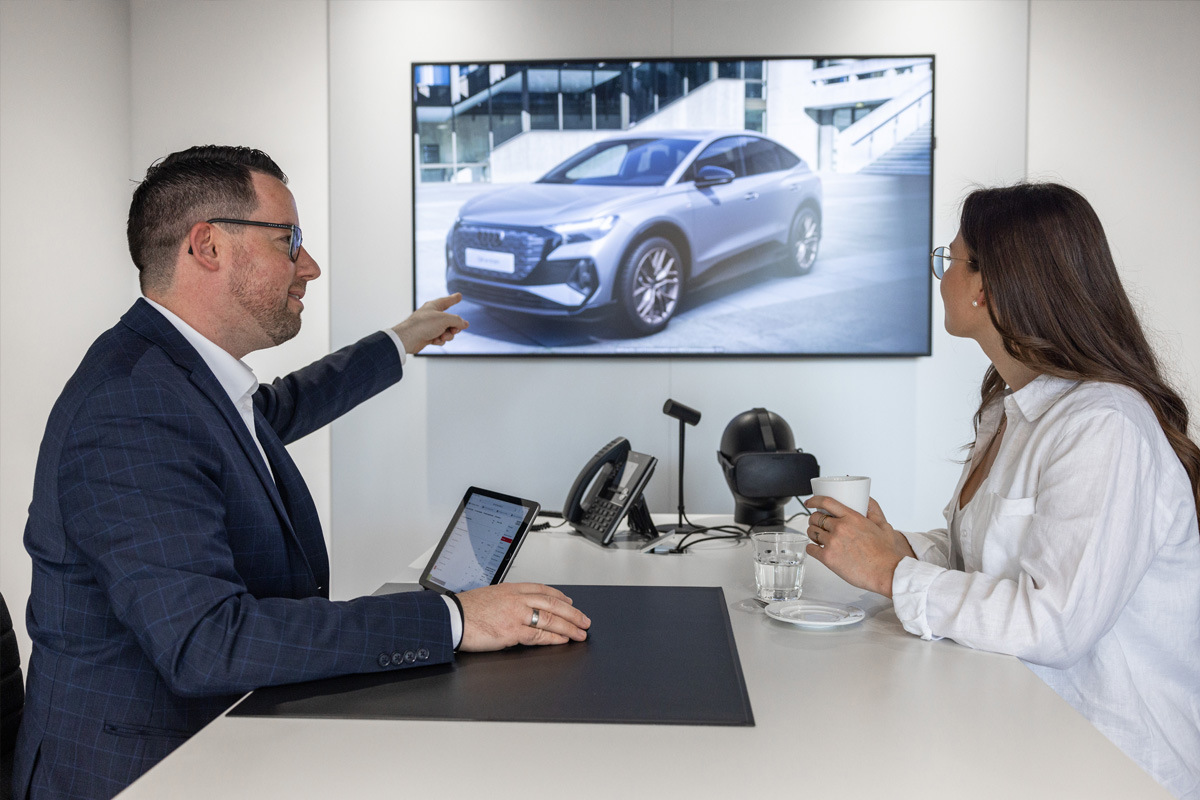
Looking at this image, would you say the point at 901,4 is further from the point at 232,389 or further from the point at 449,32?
the point at 232,389

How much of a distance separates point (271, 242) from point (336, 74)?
2153mm

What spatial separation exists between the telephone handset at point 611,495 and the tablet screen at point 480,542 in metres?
0.52

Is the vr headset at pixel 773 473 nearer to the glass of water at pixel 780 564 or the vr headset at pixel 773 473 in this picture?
the vr headset at pixel 773 473

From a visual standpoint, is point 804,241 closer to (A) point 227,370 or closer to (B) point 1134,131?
A: (B) point 1134,131

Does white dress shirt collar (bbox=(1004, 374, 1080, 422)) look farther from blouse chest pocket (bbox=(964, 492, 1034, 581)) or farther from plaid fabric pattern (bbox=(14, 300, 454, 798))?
plaid fabric pattern (bbox=(14, 300, 454, 798))

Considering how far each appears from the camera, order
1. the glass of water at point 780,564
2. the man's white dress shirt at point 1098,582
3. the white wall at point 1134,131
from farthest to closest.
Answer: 1. the white wall at point 1134,131
2. the glass of water at point 780,564
3. the man's white dress shirt at point 1098,582

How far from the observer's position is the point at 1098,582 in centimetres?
121

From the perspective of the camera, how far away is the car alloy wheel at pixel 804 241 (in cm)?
334

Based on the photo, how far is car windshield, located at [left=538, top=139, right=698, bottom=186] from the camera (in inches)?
131

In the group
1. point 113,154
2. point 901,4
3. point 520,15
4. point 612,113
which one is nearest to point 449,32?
point 520,15

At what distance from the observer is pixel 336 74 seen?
3426 mm

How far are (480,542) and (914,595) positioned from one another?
76 cm

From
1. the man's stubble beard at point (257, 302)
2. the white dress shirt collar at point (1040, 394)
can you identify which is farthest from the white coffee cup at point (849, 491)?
the man's stubble beard at point (257, 302)

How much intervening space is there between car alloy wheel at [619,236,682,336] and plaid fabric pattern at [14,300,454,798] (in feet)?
6.92
